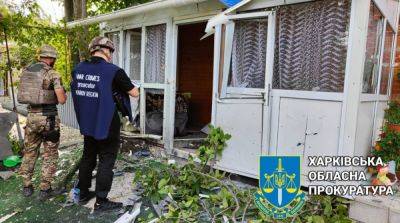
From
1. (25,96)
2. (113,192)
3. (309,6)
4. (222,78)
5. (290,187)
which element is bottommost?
(113,192)

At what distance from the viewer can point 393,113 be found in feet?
13.4

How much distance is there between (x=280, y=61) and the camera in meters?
4.01

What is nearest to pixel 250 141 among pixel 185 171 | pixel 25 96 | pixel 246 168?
pixel 246 168

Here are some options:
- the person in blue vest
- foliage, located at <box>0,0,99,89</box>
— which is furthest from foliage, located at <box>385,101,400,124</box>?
foliage, located at <box>0,0,99,89</box>

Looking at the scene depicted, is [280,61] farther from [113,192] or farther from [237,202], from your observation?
[113,192]

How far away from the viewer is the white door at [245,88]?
162 inches

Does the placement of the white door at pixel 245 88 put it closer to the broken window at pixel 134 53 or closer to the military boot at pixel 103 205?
the military boot at pixel 103 205

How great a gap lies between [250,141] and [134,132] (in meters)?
2.94

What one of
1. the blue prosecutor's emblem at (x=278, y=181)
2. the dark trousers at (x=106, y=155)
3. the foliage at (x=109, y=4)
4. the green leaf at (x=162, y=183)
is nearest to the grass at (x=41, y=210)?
the dark trousers at (x=106, y=155)

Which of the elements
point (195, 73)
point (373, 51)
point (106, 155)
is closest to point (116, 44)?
point (195, 73)

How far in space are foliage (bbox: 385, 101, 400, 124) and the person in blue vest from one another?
3025 millimetres

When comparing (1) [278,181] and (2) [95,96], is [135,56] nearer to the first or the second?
(2) [95,96]

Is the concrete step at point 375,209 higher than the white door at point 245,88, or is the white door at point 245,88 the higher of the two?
the white door at point 245,88

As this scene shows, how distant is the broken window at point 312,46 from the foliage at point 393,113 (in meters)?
1.02
